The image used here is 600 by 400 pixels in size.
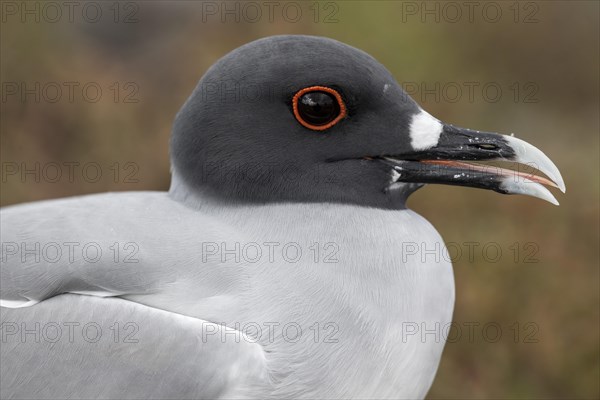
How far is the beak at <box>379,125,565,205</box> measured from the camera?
3.21m

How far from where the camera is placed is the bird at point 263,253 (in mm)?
2938

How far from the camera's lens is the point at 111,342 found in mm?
2945

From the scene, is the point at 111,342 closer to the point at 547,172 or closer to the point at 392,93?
the point at 392,93

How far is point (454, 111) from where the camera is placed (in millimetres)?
7621

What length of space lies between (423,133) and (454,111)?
14.6ft
